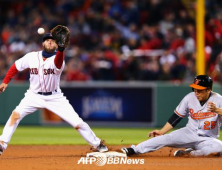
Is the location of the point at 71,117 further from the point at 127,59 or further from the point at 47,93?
the point at 127,59

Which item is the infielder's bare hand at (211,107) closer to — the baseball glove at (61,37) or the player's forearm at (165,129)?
the player's forearm at (165,129)

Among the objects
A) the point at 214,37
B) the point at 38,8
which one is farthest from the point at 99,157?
the point at 38,8

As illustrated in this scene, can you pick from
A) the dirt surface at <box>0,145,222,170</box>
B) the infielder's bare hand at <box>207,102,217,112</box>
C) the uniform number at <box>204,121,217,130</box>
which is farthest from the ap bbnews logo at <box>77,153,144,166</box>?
the infielder's bare hand at <box>207,102,217,112</box>

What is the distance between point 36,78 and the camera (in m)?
8.51

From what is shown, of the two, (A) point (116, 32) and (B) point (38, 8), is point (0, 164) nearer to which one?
(A) point (116, 32)

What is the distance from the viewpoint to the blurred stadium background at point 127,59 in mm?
16000

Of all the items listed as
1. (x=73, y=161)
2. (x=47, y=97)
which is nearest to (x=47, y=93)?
(x=47, y=97)

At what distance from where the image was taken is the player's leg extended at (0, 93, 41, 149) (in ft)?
26.9

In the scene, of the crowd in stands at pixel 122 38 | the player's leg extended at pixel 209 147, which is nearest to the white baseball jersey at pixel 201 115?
the player's leg extended at pixel 209 147

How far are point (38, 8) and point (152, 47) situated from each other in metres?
6.23

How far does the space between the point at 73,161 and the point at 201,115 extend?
196 centimetres

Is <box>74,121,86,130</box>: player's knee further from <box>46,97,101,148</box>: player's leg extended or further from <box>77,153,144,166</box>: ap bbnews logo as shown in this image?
<box>77,153,144,166</box>: ap bbnews logo

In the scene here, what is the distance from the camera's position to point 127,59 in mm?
17031

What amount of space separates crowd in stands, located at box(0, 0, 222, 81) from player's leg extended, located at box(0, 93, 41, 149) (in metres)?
7.20
